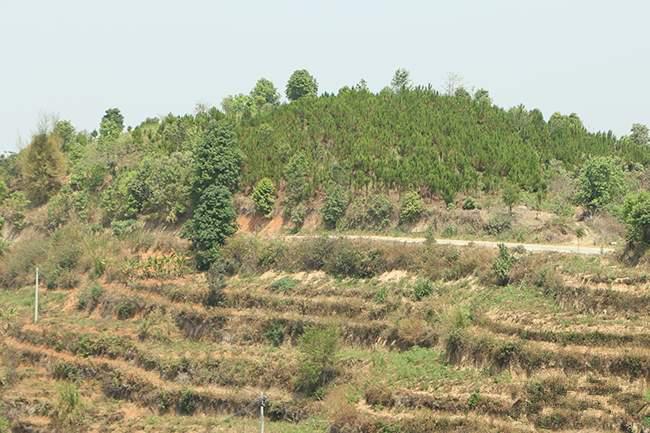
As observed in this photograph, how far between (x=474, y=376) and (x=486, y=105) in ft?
91.2

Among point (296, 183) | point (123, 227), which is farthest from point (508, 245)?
point (123, 227)

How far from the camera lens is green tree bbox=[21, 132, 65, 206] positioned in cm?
5878

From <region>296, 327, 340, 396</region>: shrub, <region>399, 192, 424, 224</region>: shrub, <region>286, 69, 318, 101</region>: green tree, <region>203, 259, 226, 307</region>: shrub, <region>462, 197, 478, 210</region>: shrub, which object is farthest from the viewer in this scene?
<region>286, 69, 318, 101</region>: green tree

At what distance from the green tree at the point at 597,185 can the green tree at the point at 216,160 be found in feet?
56.4

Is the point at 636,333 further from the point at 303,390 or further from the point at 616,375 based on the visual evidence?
the point at 303,390

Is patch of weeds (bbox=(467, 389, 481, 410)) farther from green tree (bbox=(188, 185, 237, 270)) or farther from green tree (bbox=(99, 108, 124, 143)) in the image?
green tree (bbox=(99, 108, 124, 143))

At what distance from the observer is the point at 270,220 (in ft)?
155

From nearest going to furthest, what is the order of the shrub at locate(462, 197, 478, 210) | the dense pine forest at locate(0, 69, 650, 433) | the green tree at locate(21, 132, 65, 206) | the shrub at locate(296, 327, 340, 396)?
the dense pine forest at locate(0, 69, 650, 433) → the shrub at locate(296, 327, 340, 396) → the shrub at locate(462, 197, 478, 210) → the green tree at locate(21, 132, 65, 206)

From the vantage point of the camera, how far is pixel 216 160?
1797 inches

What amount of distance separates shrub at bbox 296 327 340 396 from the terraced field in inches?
13.8

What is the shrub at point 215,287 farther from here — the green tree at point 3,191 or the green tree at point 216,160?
the green tree at point 3,191

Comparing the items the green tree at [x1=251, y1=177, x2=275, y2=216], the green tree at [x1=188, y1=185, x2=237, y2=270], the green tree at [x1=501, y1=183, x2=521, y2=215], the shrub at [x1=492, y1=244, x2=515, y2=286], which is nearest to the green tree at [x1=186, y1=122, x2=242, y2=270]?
the green tree at [x1=188, y1=185, x2=237, y2=270]

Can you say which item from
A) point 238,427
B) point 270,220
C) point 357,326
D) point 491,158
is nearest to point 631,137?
point 491,158

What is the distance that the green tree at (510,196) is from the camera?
136ft
